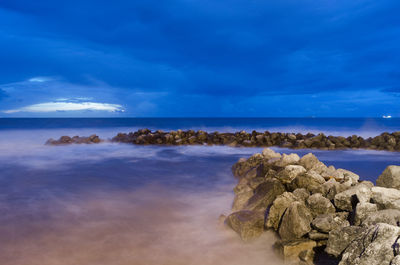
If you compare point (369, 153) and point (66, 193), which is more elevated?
point (369, 153)

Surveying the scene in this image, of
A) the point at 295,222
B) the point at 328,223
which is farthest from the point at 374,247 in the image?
the point at 295,222

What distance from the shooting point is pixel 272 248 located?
3.32m

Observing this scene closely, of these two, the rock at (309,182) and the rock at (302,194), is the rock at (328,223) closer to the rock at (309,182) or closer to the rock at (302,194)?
the rock at (302,194)

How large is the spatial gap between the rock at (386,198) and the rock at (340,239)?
723 millimetres

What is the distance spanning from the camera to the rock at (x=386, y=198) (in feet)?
10.3

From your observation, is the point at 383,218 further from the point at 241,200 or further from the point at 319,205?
the point at 241,200

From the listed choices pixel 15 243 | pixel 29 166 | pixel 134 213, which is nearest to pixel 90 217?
pixel 134 213

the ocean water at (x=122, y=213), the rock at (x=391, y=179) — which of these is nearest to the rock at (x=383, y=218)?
the ocean water at (x=122, y=213)

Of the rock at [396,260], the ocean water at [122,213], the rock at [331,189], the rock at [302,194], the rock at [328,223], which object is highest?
the rock at [331,189]

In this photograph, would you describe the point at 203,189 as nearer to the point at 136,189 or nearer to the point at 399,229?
the point at 136,189

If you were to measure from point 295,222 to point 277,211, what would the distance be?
422 mm

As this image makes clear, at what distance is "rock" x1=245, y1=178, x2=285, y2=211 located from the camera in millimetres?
4133

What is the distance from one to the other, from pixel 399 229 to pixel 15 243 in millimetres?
4235

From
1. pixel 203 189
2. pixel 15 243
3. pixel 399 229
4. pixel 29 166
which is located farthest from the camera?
pixel 29 166
